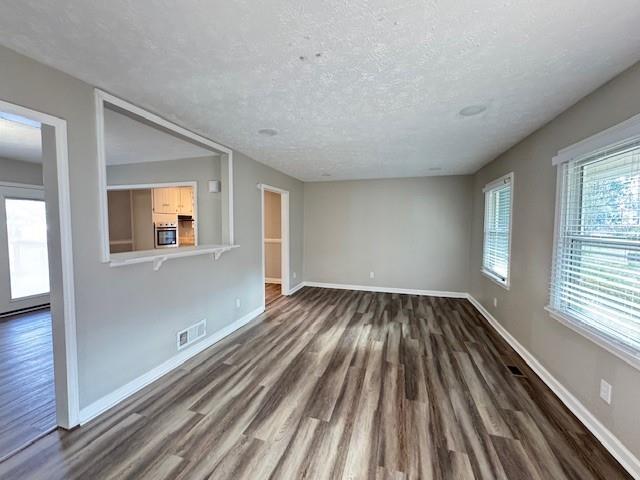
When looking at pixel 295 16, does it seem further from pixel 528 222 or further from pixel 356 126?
pixel 528 222

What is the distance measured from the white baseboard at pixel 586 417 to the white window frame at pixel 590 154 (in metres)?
0.53

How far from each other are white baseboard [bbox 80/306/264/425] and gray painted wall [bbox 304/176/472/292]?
2956 millimetres

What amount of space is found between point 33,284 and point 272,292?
13.2 ft

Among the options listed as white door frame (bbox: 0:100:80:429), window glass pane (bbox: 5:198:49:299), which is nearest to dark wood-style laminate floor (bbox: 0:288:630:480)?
white door frame (bbox: 0:100:80:429)

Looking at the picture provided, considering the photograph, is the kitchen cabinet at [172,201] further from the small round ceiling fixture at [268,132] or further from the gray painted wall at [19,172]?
the small round ceiling fixture at [268,132]


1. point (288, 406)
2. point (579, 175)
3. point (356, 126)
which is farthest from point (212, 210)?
point (579, 175)

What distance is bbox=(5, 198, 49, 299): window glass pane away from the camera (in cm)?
410

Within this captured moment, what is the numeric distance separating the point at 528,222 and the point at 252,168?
11.8 ft

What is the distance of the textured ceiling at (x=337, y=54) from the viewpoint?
1.21 metres

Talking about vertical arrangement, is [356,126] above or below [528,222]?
above

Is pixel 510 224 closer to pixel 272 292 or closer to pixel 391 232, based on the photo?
pixel 391 232

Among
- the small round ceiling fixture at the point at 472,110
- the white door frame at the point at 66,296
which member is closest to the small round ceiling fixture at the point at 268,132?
the white door frame at the point at 66,296

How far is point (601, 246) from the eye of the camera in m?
1.85

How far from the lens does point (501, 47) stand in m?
1.45
